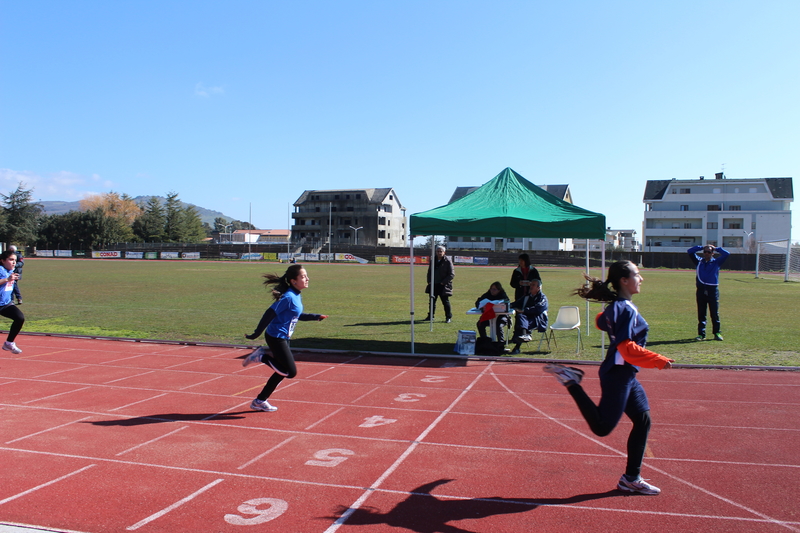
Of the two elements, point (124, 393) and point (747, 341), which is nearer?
point (124, 393)

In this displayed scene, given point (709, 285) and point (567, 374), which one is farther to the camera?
point (709, 285)

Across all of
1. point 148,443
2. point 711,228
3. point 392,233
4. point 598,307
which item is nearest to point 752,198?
point 711,228

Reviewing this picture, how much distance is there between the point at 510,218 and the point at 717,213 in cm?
7291

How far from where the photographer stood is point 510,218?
1061 cm

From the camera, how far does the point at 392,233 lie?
103 meters

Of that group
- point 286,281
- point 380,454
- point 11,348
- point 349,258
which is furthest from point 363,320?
point 349,258

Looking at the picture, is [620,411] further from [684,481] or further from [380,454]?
[380,454]

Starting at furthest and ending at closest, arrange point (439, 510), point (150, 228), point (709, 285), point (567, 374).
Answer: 1. point (150, 228)
2. point (709, 285)
3. point (567, 374)
4. point (439, 510)

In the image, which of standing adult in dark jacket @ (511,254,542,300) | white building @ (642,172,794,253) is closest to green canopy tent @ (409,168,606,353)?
standing adult in dark jacket @ (511,254,542,300)

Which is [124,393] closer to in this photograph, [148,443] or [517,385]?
[148,443]

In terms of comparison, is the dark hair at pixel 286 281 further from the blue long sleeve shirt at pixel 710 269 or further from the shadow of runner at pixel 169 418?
the blue long sleeve shirt at pixel 710 269

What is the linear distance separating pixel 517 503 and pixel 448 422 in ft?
6.82

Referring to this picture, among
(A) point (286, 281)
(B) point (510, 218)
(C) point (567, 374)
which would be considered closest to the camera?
(C) point (567, 374)

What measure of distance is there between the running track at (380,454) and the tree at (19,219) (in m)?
92.8
